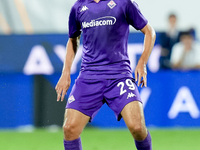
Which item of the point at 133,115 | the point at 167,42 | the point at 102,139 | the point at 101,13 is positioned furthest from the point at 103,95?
the point at 167,42

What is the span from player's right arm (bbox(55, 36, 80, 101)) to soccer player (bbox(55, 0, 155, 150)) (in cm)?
1

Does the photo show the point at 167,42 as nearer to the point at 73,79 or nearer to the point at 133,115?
the point at 73,79

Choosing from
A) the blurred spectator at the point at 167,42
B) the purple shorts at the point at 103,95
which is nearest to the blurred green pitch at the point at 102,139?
the blurred spectator at the point at 167,42

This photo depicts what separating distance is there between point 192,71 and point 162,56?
64 cm

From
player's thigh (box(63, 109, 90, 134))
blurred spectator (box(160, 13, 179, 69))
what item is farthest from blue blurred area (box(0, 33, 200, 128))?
player's thigh (box(63, 109, 90, 134))

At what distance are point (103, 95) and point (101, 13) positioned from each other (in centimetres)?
80

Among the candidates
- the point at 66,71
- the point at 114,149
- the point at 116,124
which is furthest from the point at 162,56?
the point at 66,71

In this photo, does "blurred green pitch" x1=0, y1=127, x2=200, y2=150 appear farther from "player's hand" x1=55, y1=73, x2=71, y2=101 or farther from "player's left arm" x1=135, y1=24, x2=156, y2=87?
"player's left arm" x1=135, y1=24, x2=156, y2=87

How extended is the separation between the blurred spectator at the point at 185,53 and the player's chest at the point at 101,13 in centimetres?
452

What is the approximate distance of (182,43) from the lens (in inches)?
353

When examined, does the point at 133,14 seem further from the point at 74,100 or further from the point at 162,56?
the point at 162,56

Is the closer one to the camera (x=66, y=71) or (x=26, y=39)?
(x=66, y=71)

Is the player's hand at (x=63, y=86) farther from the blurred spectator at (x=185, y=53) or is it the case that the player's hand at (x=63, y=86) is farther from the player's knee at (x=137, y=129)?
the blurred spectator at (x=185, y=53)

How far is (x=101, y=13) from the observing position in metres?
4.35
